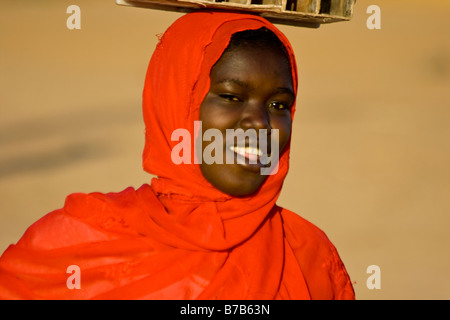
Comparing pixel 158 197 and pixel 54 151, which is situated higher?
pixel 158 197

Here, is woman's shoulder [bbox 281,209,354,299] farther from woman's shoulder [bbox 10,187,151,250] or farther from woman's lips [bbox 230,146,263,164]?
woman's shoulder [bbox 10,187,151,250]

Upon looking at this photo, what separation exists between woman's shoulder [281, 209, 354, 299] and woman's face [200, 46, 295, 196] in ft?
1.36

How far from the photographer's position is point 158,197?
11.2 feet

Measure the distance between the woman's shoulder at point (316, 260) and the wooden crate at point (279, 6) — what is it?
83 centimetres

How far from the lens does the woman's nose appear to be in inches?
124

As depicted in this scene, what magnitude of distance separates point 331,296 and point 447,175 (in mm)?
7202

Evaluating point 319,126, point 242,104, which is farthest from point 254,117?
point 319,126

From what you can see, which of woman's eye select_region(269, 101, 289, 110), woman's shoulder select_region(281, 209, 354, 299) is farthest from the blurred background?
woman's eye select_region(269, 101, 289, 110)

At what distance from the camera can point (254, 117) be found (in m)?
3.14

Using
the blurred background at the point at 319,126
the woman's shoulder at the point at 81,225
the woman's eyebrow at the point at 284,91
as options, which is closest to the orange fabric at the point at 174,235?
the woman's shoulder at the point at 81,225

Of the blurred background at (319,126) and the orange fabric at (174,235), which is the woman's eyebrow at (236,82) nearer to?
the orange fabric at (174,235)

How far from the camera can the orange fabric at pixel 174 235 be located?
320cm

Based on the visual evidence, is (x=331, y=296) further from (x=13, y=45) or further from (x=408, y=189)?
(x=13, y=45)
